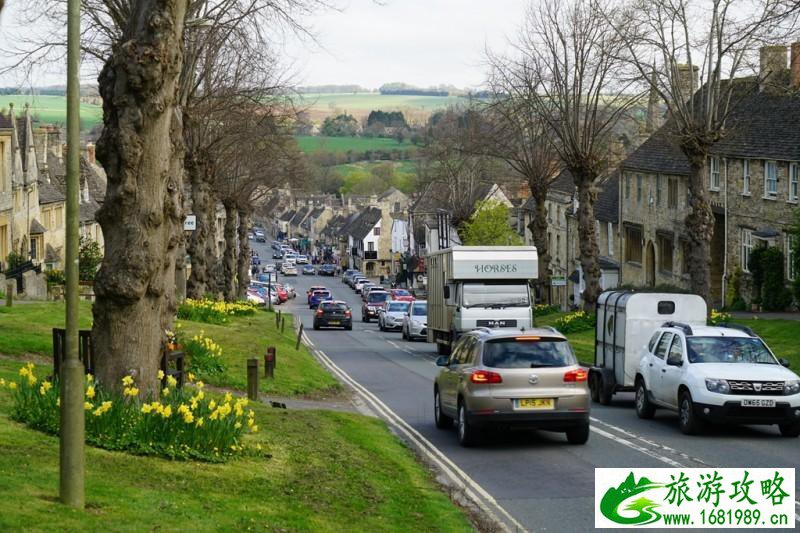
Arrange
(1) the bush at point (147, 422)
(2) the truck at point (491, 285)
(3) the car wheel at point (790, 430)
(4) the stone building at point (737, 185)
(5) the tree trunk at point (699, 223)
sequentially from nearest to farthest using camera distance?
(1) the bush at point (147, 422) → (3) the car wheel at point (790, 430) → (5) the tree trunk at point (699, 223) → (2) the truck at point (491, 285) → (4) the stone building at point (737, 185)

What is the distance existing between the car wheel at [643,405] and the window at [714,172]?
32.4 m

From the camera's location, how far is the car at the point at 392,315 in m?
59.1

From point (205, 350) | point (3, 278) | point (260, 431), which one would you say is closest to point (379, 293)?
point (3, 278)

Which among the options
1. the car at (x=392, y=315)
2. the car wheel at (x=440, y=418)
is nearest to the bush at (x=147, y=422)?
the car wheel at (x=440, y=418)

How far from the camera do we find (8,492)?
32.8ft

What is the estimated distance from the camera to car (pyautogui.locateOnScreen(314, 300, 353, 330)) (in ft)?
198

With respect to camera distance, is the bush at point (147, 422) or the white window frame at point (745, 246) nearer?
the bush at point (147, 422)

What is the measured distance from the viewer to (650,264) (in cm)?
6388

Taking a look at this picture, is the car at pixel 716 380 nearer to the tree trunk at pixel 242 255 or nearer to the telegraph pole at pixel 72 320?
the telegraph pole at pixel 72 320

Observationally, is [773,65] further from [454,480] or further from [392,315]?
[454,480]

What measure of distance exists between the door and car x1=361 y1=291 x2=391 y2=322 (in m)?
50.2

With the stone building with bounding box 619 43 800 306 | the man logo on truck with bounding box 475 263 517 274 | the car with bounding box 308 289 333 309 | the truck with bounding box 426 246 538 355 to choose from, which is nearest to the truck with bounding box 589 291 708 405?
the truck with bounding box 426 246 538 355

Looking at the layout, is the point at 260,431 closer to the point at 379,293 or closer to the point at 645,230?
the point at 645,230

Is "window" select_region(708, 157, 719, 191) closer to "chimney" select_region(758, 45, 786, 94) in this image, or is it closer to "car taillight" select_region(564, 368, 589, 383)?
"chimney" select_region(758, 45, 786, 94)
